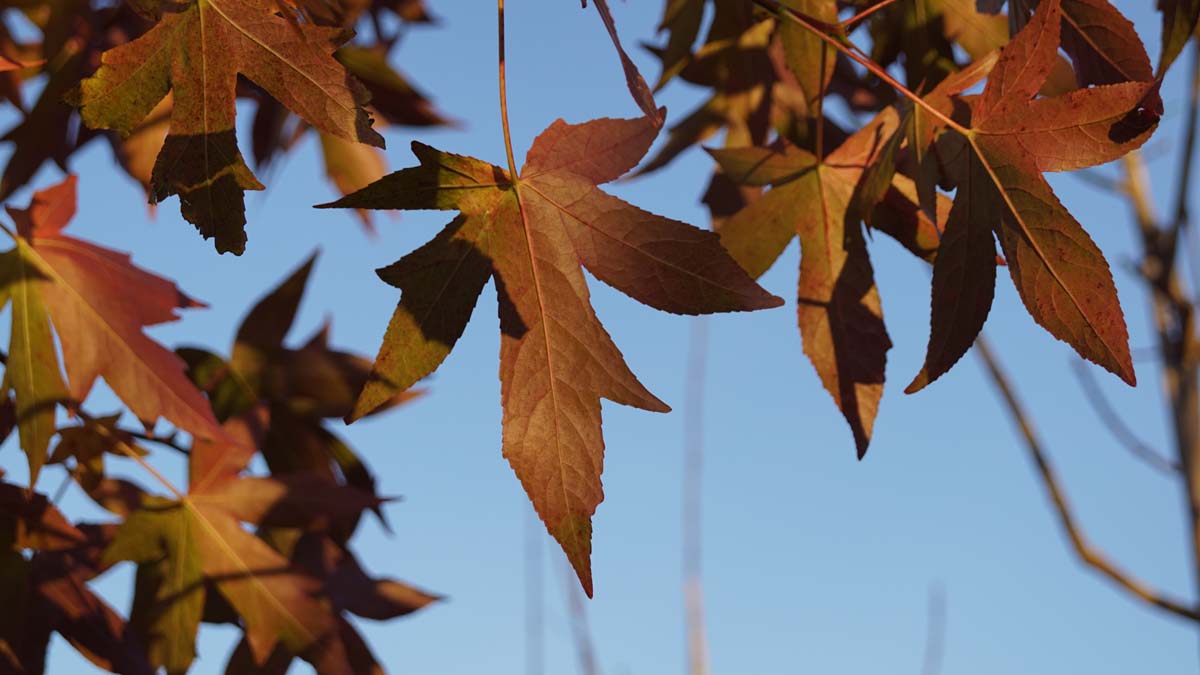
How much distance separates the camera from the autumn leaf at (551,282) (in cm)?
64

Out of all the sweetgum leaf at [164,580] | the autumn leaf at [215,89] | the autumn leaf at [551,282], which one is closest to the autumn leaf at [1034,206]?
the autumn leaf at [551,282]

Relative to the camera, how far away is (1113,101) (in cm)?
64

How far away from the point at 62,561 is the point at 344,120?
0.60m

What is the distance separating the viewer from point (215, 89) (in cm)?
61

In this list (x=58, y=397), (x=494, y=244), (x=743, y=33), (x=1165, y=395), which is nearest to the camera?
(x=494, y=244)

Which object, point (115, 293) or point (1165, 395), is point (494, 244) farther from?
point (1165, 395)

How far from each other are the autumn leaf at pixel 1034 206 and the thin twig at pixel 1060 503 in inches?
30.6

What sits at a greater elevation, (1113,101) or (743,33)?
(743,33)

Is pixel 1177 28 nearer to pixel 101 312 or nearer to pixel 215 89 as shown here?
pixel 215 89

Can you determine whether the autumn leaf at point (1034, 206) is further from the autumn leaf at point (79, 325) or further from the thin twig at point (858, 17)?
the autumn leaf at point (79, 325)

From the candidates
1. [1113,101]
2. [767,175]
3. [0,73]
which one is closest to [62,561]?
[0,73]

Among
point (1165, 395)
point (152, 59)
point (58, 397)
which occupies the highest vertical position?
point (1165, 395)

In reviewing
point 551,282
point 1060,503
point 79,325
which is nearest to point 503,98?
point 551,282

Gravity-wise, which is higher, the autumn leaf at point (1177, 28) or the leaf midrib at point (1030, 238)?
Answer: the autumn leaf at point (1177, 28)
